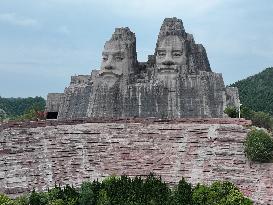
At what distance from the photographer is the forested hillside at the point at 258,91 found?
146 ft

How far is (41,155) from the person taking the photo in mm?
22438

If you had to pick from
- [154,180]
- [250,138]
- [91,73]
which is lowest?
[154,180]

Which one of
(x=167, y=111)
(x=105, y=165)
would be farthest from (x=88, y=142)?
(x=167, y=111)

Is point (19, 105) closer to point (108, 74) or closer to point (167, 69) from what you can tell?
point (108, 74)

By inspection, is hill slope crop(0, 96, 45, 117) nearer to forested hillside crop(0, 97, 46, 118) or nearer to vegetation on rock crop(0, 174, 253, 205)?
forested hillside crop(0, 97, 46, 118)

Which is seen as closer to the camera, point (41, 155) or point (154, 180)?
point (154, 180)

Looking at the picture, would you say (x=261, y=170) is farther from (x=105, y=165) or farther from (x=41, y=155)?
(x=41, y=155)

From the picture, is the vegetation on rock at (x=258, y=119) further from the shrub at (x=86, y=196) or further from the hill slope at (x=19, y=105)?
the hill slope at (x=19, y=105)

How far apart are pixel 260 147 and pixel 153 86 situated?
705 cm

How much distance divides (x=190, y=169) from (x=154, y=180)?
2.11 m

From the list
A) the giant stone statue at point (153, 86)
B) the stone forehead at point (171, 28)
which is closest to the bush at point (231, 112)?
the giant stone statue at point (153, 86)

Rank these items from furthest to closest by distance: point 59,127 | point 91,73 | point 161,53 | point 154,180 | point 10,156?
point 91,73 → point 161,53 → point 59,127 → point 10,156 → point 154,180

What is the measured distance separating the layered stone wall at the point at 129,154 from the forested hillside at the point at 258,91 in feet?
68.1

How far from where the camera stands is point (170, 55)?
26531mm
